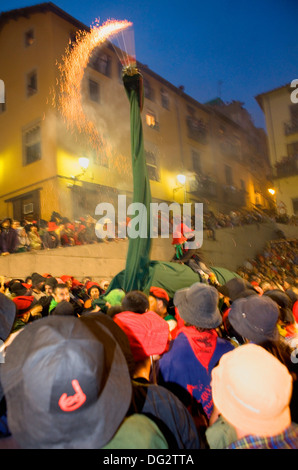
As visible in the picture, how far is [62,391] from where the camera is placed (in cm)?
101

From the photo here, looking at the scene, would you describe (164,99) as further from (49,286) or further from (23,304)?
(23,304)

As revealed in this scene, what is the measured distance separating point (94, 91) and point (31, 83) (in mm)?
2399

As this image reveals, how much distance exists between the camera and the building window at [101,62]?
42.6 feet

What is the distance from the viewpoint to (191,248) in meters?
7.63

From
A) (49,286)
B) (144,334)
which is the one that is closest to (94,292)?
(49,286)

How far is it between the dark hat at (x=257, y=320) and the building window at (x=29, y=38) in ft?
42.0

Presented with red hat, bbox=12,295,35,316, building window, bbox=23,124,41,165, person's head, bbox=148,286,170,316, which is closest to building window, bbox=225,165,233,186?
building window, bbox=23,124,41,165

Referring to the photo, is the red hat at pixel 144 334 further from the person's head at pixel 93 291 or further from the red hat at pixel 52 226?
the red hat at pixel 52 226

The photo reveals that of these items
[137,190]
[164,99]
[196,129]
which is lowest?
[137,190]

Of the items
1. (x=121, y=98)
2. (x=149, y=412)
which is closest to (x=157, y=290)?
(x=149, y=412)

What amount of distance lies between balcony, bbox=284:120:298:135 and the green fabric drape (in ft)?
61.5

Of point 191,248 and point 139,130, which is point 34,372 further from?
point 191,248

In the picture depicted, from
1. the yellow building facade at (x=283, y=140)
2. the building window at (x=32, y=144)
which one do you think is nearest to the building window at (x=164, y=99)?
the building window at (x=32, y=144)
